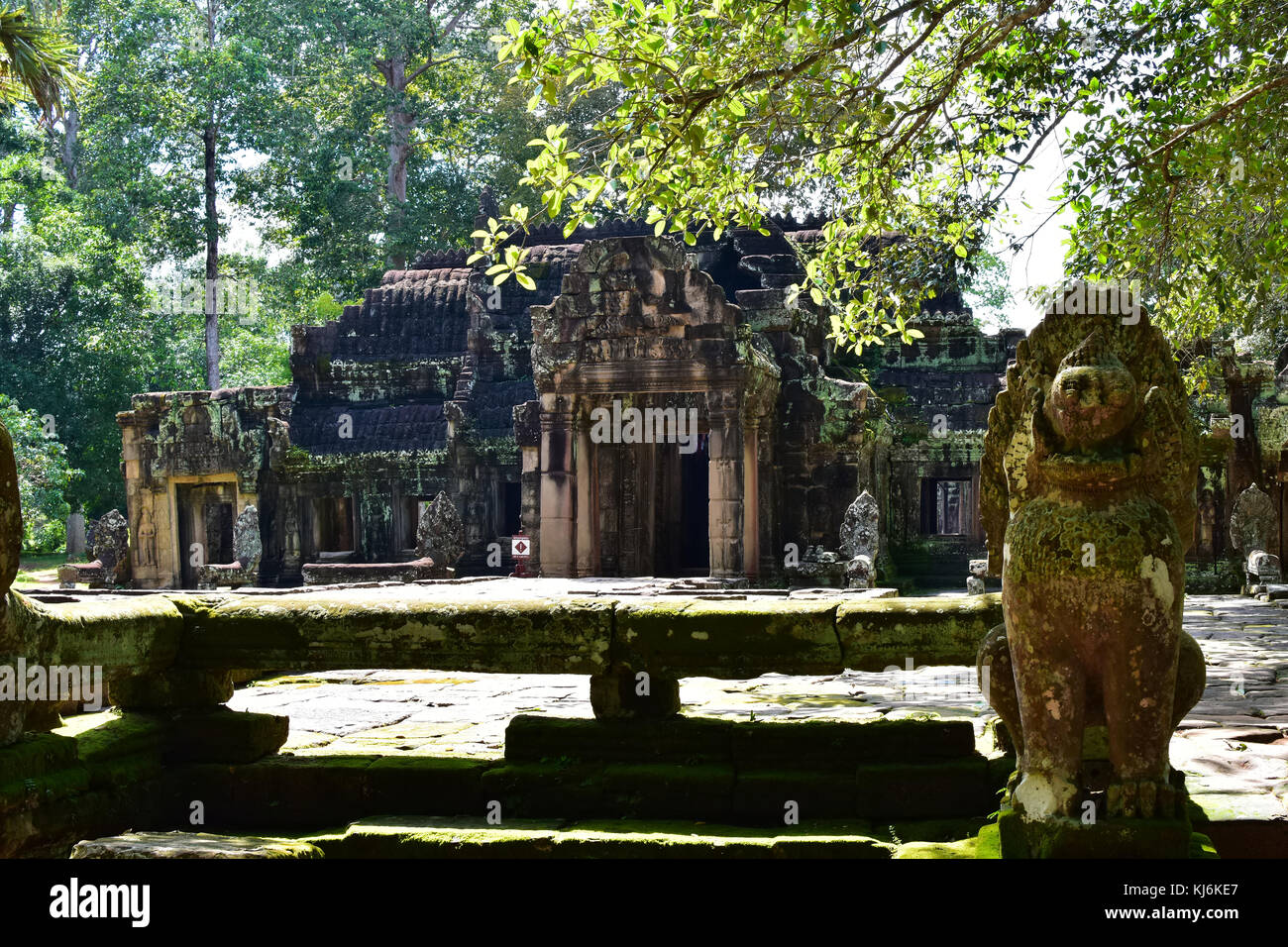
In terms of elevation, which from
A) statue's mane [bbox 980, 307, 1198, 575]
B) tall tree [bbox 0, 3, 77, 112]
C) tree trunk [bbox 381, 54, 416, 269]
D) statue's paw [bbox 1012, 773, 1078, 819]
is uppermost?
tree trunk [bbox 381, 54, 416, 269]

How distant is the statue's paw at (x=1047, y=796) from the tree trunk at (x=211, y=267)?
33306mm

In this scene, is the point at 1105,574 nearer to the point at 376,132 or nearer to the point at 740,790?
the point at 740,790

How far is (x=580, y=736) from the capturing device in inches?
198

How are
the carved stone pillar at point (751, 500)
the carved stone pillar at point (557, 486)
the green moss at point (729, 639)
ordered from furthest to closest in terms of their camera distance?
the carved stone pillar at point (557, 486) → the carved stone pillar at point (751, 500) → the green moss at point (729, 639)

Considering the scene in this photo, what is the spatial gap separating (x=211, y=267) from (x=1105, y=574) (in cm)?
3485

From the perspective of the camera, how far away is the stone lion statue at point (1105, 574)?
11.8 feet

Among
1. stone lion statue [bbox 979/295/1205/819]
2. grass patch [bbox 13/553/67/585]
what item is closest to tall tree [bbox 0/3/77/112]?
grass patch [bbox 13/553/67/585]

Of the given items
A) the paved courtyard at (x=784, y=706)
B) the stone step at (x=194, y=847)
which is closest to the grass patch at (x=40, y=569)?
the paved courtyard at (x=784, y=706)

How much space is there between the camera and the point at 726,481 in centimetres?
1576

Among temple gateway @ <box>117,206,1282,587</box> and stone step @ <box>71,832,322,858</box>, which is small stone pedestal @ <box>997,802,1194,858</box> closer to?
stone step @ <box>71,832,322,858</box>

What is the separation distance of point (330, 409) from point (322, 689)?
16.3m

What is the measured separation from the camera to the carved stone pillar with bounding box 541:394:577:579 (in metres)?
16.2

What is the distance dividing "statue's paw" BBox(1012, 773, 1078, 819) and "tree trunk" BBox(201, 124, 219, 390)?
33.3 meters

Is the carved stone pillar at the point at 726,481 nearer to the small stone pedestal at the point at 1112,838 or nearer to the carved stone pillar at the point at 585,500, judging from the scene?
the carved stone pillar at the point at 585,500
